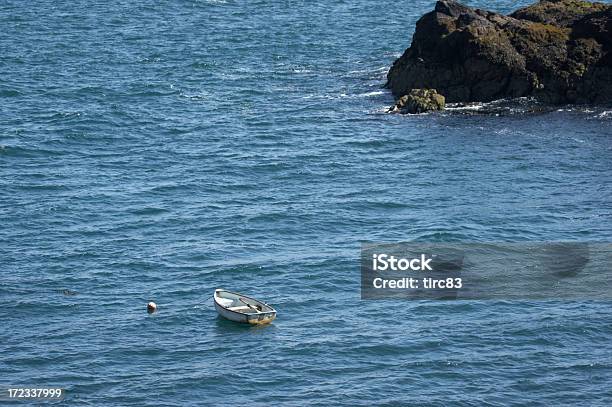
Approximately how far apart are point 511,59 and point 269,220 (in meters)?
29.6

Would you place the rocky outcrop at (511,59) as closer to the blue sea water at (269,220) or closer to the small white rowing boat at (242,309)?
the blue sea water at (269,220)

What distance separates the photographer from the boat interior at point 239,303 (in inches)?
2771

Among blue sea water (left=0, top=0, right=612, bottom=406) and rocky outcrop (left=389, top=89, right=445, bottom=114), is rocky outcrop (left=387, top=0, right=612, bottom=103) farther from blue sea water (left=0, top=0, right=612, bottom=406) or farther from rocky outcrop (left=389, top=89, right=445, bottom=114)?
blue sea water (left=0, top=0, right=612, bottom=406)

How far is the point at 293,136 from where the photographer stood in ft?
334

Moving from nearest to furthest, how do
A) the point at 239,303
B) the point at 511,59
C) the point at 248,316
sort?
1. the point at 248,316
2. the point at 239,303
3. the point at 511,59

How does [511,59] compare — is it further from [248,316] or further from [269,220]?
[248,316]

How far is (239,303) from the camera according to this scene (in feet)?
234

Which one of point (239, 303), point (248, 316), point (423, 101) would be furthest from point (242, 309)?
point (423, 101)

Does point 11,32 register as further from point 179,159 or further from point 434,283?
point 434,283

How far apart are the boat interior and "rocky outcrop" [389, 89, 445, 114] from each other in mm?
35945

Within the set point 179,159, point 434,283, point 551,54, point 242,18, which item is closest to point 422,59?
point 551,54

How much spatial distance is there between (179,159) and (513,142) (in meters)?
27.5

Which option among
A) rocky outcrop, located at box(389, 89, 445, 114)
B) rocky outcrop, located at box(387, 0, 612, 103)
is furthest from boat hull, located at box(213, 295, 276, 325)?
rocky outcrop, located at box(387, 0, 612, 103)

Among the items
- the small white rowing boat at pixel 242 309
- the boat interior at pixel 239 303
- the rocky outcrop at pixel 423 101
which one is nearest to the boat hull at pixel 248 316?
the small white rowing boat at pixel 242 309
